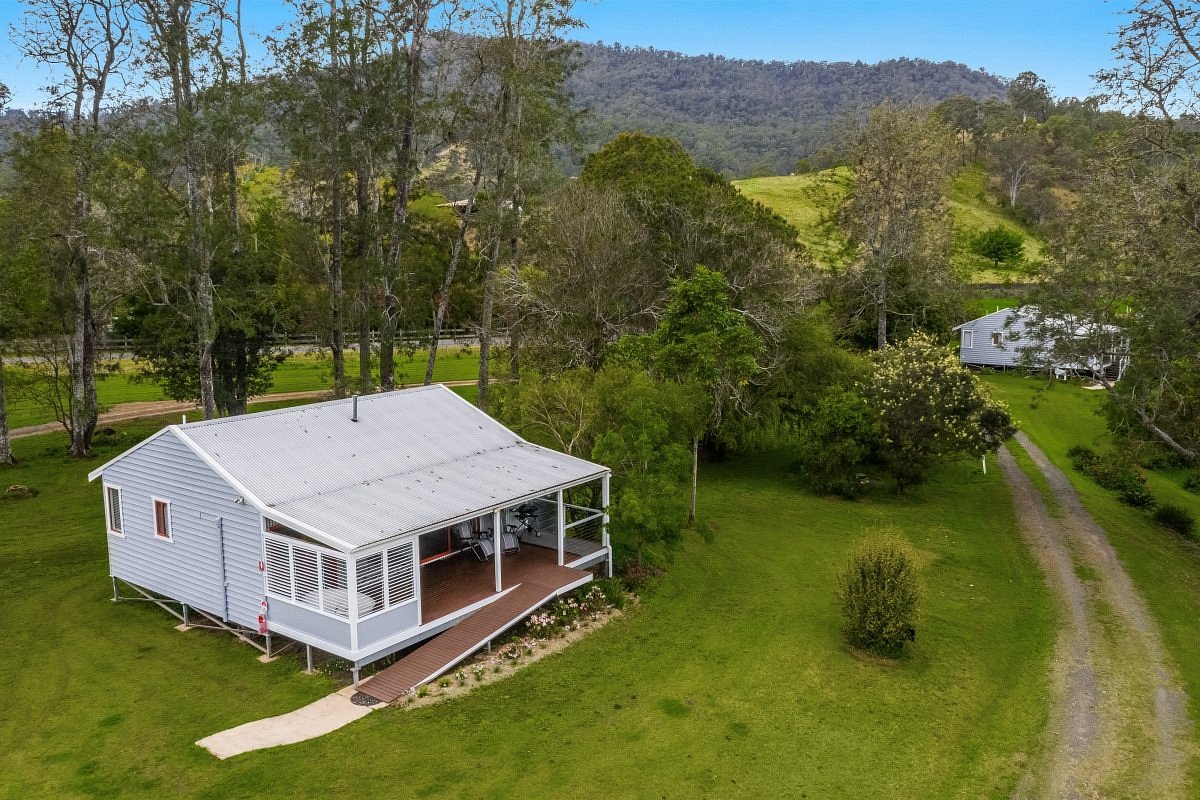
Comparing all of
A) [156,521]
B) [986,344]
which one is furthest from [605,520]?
[986,344]

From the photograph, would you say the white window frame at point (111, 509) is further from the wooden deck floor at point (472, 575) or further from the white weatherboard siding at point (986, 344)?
the white weatherboard siding at point (986, 344)

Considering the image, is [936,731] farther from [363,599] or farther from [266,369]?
[266,369]

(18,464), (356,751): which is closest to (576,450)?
(356,751)

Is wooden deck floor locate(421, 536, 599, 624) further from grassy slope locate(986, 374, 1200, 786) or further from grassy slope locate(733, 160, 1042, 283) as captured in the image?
grassy slope locate(733, 160, 1042, 283)

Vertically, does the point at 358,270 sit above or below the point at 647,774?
above

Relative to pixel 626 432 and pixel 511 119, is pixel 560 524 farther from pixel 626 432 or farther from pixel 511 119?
pixel 511 119

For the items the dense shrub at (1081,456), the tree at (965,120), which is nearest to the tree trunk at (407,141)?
the dense shrub at (1081,456)

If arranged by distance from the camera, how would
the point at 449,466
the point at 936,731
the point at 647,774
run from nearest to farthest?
the point at 647,774 < the point at 936,731 < the point at 449,466
